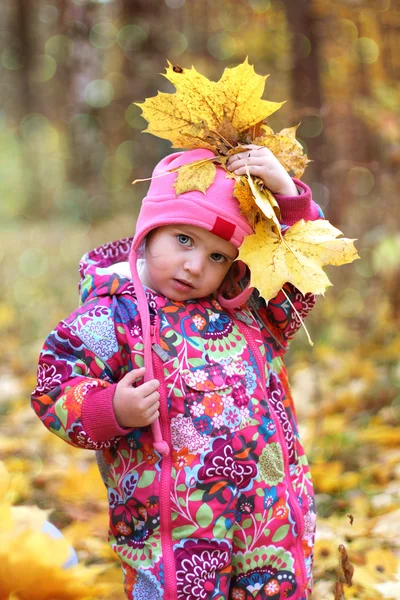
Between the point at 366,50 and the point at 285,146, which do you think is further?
the point at 366,50

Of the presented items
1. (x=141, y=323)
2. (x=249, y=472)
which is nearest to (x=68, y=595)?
(x=249, y=472)

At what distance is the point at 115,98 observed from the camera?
7617mm

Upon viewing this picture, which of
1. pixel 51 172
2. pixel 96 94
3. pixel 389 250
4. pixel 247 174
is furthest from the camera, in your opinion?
pixel 51 172

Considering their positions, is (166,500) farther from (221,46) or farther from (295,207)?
(221,46)

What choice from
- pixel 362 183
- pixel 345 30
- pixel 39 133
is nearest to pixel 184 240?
pixel 345 30

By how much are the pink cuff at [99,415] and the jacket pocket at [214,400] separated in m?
0.18

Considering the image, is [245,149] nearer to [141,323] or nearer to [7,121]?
[141,323]

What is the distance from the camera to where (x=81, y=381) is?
5.13 ft

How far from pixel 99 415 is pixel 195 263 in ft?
1.33

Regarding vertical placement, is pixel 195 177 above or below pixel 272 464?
above

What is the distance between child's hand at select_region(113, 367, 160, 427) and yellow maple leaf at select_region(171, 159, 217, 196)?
44 cm

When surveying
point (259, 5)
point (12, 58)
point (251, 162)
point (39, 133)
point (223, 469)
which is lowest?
point (223, 469)

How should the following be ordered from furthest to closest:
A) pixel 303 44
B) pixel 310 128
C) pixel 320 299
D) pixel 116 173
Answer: pixel 116 173 → pixel 320 299 → pixel 310 128 → pixel 303 44

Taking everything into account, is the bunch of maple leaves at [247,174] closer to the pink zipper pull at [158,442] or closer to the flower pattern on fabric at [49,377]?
the pink zipper pull at [158,442]
